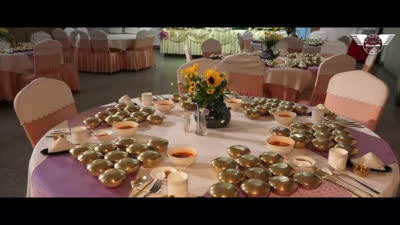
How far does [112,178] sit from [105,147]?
0.28 metres

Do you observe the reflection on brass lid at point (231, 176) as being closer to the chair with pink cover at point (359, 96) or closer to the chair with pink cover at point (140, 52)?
the chair with pink cover at point (359, 96)

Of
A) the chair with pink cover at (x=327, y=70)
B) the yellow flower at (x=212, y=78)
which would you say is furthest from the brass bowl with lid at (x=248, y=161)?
the chair with pink cover at (x=327, y=70)

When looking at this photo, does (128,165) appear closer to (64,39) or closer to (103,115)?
(103,115)

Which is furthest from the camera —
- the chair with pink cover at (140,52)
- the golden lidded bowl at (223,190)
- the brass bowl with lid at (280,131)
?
the chair with pink cover at (140,52)

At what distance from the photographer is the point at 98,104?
14.4ft

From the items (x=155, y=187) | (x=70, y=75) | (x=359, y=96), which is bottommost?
(x=70, y=75)

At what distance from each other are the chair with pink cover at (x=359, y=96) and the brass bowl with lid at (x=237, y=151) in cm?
Result: 105

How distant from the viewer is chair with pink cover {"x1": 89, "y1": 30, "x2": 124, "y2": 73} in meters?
6.12

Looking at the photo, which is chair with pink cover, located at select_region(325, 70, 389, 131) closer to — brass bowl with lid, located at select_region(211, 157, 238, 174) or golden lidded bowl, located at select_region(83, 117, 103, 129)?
brass bowl with lid, located at select_region(211, 157, 238, 174)

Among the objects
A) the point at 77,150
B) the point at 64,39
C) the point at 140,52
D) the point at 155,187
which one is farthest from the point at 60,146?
the point at 140,52

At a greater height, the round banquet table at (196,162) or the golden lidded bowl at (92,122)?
the golden lidded bowl at (92,122)

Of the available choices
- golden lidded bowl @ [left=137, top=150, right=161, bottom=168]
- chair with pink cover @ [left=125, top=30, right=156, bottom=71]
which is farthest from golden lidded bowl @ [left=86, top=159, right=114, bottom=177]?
chair with pink cover @ [left=125, top=30, right=156, bottom=71]

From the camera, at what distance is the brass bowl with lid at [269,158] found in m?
1.17
